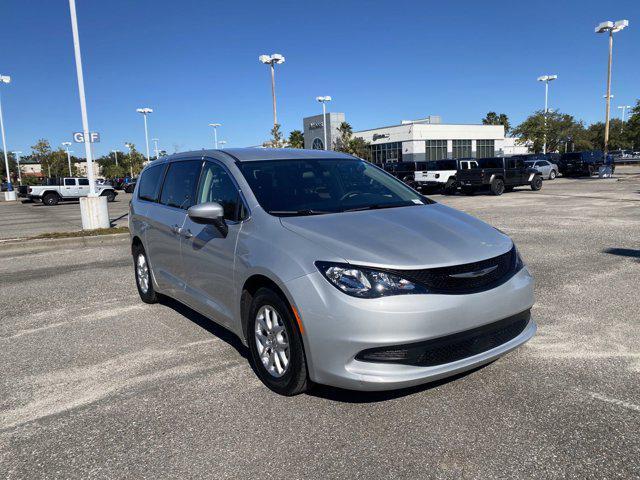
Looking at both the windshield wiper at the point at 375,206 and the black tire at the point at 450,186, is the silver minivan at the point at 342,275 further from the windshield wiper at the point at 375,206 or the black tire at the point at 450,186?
the black tire at the point at 450,186

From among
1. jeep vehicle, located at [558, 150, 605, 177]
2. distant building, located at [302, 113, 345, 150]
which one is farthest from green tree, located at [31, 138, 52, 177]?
jeep vehicle, located at [558, 150, 605, 177]

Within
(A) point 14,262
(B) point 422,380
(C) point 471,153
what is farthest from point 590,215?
(C) point 471,153

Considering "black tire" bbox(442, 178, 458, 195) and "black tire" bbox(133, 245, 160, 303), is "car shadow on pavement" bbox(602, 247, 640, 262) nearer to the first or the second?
"black tire" bbox(133, 245, 160, 303)

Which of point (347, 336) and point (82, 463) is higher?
point (347, 336)

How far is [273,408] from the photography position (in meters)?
3.30

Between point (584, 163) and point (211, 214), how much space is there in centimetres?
3796

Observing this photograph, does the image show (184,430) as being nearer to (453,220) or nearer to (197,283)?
(197,283)

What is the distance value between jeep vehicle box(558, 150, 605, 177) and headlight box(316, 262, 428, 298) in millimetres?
38055

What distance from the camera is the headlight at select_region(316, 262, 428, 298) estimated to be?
291 centimetres

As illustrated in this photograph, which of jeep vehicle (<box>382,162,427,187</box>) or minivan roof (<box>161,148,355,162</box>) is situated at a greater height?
minivan roof (<box>161,148,355,162</box>)

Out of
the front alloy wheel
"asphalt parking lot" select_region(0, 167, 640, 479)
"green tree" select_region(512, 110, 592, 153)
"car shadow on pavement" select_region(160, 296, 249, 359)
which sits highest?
"green tree" select_region(512, 110, 592, 153)

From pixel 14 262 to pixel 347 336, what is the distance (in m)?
8.74

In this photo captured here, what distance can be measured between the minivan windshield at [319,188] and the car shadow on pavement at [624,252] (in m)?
5.07

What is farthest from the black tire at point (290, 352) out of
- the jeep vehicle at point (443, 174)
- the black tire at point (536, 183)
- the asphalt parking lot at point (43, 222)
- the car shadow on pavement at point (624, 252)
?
the black tire at point (536, 183)
